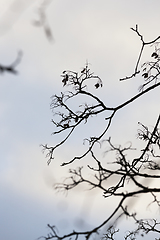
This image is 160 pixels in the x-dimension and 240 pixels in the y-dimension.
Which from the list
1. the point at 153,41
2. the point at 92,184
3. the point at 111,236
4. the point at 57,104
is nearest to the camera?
the point at 92,184

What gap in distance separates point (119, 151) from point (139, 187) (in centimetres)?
84

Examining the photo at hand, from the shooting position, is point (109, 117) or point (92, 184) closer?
point (92, 184)

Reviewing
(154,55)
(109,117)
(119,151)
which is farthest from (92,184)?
(154,55)

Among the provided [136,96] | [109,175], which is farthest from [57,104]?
[109,175]

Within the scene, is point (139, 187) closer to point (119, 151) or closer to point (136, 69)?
point (119, 151)

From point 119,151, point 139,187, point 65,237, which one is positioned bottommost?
point 65,237

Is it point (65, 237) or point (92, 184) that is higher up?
point (92, 184)

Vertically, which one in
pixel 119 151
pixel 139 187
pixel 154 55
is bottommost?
pixel 139 187

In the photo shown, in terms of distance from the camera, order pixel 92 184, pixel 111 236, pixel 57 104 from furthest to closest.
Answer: pixel 111 236
pixel 57 104
pixel 92 184

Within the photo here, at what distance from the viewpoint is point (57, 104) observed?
10.6 metres

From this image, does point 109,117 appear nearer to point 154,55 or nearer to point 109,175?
point 154,55

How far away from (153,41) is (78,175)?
15.8 feet

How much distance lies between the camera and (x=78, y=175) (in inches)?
282

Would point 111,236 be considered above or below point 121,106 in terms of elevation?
below
